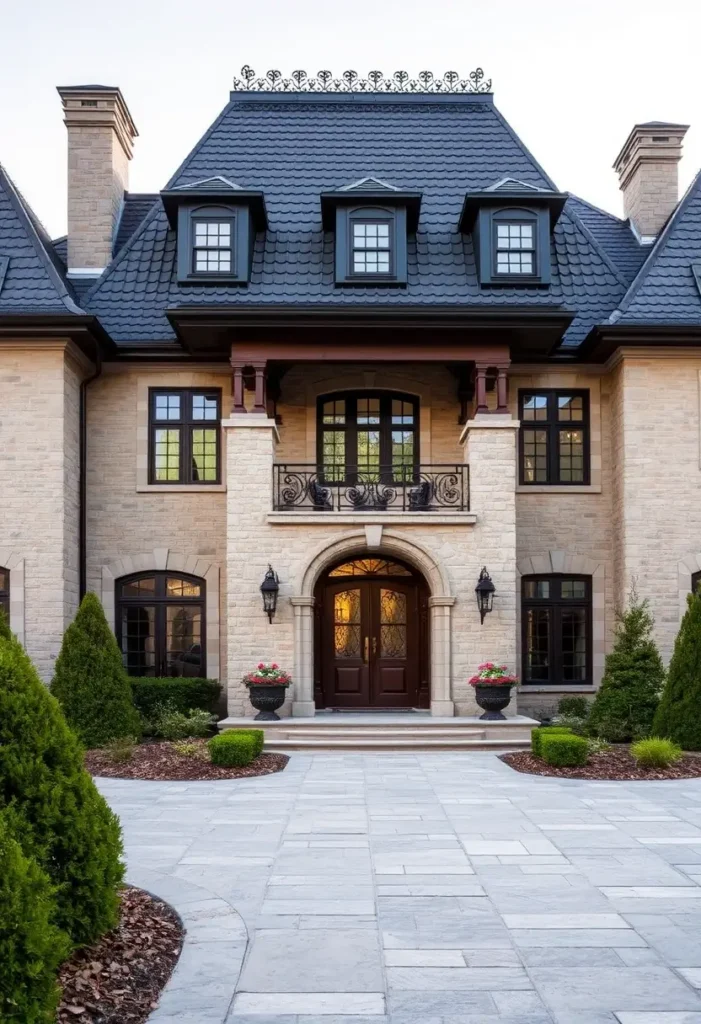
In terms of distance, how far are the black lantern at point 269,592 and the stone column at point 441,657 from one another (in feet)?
8.47

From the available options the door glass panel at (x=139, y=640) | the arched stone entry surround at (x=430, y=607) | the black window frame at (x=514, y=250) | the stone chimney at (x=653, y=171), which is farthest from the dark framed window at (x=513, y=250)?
the door glass panel at (x=139, y=640)

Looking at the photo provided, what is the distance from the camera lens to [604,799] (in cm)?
1161

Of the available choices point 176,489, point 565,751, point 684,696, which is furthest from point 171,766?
point 684,696

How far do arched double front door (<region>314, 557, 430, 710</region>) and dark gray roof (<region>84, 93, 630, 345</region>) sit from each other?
4957mm

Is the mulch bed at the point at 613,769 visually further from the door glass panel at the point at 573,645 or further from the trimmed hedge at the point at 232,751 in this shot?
the door glass panel at the point at 573,645

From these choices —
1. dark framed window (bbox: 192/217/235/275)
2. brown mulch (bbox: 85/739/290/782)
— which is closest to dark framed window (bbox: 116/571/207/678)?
brown mulch (bbox: 85/739/290/782)

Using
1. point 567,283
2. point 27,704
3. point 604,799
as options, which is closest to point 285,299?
point 567,283

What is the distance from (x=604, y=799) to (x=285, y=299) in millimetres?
10460

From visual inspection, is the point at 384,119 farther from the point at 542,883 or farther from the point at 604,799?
the point at 542,883

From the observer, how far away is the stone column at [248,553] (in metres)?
17.9

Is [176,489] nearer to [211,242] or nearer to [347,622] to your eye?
[347,622]

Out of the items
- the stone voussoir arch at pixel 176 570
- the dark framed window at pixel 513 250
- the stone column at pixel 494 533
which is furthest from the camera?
the stone voussoir arch at pixel 176 570

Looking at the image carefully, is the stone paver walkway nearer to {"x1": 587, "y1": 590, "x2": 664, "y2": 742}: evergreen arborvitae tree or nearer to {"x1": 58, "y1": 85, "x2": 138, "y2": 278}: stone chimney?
{"x1": 587, "y1": 590, "x2": 664, "y2": 742}: evergreen arborvitae tree

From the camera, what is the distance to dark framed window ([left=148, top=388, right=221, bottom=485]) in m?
19.8
